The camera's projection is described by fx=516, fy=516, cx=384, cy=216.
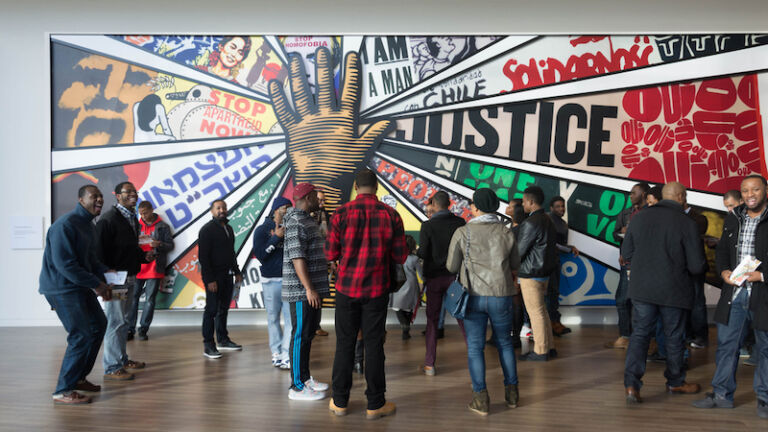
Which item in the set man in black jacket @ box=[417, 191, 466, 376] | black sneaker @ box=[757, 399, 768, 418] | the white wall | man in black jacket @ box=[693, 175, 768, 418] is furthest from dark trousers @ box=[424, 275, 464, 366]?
the white wall

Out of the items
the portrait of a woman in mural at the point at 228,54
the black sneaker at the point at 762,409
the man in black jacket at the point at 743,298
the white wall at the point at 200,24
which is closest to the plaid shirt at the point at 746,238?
the man in black jacket at the point at 743,298

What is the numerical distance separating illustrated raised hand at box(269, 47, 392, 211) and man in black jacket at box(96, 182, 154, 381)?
2.61 m

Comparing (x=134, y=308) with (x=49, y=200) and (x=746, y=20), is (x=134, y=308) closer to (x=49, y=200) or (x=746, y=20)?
(x=49, y=200)

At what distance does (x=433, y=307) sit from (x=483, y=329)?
3.39 ft

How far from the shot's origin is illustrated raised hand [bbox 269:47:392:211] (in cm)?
695

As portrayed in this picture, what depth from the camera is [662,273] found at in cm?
375

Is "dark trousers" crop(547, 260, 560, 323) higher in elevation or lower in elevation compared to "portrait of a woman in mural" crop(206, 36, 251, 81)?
lower

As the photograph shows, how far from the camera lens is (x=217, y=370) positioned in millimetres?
4891

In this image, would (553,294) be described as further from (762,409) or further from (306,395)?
(306,395)

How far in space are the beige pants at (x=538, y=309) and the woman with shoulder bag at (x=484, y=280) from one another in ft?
4.58

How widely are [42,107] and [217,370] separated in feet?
15.4

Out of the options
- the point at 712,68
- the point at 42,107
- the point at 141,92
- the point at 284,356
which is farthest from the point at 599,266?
the point at 42,107

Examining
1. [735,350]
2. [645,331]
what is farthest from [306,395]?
[735,350]

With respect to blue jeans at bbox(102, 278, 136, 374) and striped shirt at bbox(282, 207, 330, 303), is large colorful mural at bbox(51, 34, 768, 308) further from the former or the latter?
striped shirt at bbox(282, 207, 330, 303)
